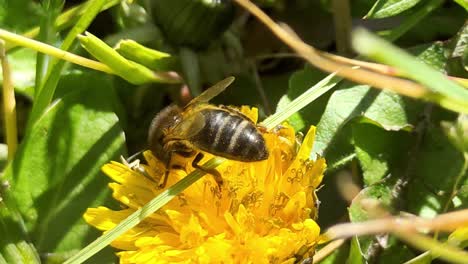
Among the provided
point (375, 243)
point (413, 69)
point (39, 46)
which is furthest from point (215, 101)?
point (413, 69)

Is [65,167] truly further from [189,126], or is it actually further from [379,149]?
[379,149]

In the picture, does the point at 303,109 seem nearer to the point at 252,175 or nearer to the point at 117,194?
the point at 252,175

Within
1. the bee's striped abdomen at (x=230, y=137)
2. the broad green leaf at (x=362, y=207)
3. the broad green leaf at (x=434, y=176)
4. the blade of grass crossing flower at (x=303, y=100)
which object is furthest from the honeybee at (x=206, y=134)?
the broad green leaf at (x=434, y=176)

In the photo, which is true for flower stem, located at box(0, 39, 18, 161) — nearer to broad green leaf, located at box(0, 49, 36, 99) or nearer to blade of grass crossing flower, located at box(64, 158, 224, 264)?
broad green leaf, located at box(0, 49, 36, 99)

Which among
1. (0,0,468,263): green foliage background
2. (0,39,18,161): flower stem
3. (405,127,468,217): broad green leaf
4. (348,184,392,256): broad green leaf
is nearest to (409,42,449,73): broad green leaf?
(0,0,468,263): green foliage background

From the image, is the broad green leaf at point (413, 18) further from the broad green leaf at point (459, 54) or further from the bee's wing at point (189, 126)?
the bee's wing at point (189, 126)

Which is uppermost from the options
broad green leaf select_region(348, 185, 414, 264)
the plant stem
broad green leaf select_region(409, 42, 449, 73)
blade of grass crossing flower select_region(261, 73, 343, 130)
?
the plant stem
